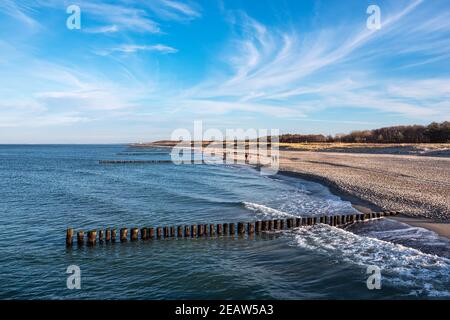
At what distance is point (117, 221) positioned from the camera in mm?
22422

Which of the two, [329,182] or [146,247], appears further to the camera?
[329,182]

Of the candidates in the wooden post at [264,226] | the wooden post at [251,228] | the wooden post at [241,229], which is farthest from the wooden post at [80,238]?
the wooden post at [264,226]

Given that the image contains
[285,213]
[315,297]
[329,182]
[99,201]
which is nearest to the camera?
[315,297]

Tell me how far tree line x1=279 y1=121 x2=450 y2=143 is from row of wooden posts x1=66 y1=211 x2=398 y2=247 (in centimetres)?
9211

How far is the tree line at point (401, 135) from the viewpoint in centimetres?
9994

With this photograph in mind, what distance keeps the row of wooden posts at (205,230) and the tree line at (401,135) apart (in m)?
92.1

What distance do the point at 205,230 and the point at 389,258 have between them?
9.20 metres

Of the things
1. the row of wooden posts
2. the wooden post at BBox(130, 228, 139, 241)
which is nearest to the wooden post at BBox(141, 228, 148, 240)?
the row of wooden posts

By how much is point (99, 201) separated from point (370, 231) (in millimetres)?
22046

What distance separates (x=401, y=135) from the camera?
382ft

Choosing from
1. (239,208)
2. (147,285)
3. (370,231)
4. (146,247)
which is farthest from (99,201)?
(370,231)

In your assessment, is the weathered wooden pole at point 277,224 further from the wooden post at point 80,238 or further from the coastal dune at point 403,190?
the wooden post at point 80,238

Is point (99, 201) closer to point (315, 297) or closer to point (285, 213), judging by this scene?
point (285, 213)

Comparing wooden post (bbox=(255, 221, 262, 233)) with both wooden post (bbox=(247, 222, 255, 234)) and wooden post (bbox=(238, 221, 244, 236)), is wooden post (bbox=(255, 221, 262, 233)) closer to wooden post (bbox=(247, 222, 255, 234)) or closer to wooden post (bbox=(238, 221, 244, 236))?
wooden post (bbox=(247, 222, 255, 234))
